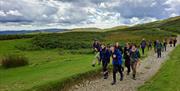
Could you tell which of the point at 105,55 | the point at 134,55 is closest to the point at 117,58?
the point at 134,55

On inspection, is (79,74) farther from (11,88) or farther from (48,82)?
(11,88)

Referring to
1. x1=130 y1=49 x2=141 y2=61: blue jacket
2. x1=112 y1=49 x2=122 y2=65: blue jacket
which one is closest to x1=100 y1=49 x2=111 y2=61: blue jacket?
x1=130 y1=49 x2=141 y2=61: blue jacket

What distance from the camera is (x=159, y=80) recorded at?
26078 millimetres

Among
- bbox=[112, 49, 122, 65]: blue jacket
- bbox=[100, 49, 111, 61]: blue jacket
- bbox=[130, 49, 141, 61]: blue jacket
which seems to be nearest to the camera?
bbox=[112, 49, 122, 65]: blue jacket

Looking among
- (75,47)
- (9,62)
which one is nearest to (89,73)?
(9,62)

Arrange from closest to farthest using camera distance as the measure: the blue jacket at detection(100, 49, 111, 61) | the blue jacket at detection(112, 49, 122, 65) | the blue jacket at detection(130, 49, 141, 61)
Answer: the blue jacket at detection(112, 49, 122, 65) → the blue jacket at detection(130, 49, 141, 61) → the blue jacket at detection(100, 49, 111, 61)

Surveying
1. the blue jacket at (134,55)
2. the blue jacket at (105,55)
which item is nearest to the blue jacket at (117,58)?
the blue jacket at (134,55)

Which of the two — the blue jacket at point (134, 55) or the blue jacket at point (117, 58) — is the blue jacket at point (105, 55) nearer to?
the blue jacket at point (134, 55)

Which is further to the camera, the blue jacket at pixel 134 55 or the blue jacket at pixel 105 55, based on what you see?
the blue jacket at pixel 105 55

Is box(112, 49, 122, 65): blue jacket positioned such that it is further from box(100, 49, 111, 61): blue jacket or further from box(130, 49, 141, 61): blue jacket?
box(100, 49, 111, 61): blue jacket

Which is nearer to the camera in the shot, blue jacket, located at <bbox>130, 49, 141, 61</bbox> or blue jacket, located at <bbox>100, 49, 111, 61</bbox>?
blue jacket, located at <bbox>130, 49, 141, 61</bbox>

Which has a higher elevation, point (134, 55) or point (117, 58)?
point (117, 58)

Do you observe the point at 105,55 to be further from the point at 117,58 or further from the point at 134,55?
the point at 117,58

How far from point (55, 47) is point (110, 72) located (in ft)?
180
